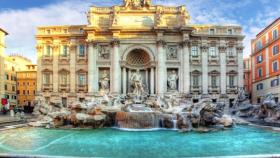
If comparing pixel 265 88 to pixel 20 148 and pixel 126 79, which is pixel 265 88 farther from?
pixel 20 148

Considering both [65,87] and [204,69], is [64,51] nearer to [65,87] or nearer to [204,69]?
[65,87]

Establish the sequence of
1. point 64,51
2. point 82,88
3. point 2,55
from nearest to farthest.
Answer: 1. point 82,88
2. point 64,51
3. point 2,55

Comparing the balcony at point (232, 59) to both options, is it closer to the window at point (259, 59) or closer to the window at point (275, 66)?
the window at point (275, 66)

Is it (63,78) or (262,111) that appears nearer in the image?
(262,111)

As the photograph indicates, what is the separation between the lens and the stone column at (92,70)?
34.2 meters

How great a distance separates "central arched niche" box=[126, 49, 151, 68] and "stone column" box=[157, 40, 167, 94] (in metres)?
1.80

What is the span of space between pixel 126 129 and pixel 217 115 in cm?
878

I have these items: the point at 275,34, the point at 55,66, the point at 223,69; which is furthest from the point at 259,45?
the point at 55,66

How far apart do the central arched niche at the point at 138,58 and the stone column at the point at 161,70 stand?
1.80 m

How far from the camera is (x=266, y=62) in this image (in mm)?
38875

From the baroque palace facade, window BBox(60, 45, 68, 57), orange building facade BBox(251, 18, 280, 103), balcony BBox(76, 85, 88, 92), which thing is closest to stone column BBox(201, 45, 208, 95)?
the baroque palace facade

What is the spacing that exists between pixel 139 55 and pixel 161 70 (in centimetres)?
423

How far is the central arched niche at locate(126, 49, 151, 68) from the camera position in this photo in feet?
116

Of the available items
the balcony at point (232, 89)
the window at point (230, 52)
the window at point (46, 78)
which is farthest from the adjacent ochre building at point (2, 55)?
the balcony at point (232, 89)
